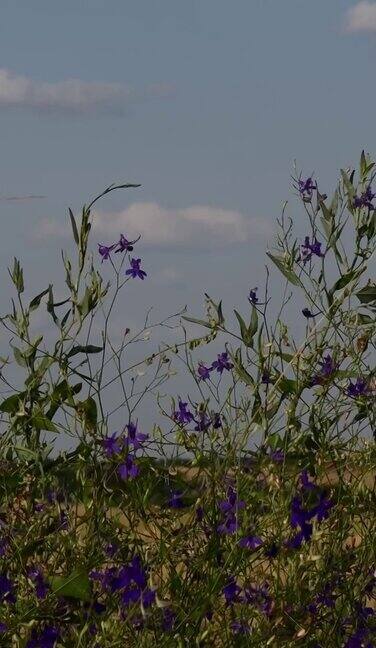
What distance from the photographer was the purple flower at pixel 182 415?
3357mm

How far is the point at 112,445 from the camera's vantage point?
296 cm

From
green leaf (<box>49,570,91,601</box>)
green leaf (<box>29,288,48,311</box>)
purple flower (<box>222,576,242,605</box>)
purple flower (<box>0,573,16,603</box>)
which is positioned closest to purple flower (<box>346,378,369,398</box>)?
purple flower (<box>222,576,242,605</box>)

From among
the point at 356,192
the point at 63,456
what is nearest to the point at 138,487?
the point at 63,456

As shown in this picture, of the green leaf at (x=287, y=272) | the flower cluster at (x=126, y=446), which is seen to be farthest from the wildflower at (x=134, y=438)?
the green leaf at (x=287, y=272)

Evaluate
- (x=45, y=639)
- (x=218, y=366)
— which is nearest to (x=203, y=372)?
(x=218, y=366)

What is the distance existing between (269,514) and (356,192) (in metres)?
1.11

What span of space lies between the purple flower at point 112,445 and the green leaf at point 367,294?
39.2 inches

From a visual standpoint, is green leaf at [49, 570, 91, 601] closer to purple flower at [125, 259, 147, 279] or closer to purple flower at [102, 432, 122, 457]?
purple flower at [102, 432, 122, 457]

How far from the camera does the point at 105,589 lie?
278 cm

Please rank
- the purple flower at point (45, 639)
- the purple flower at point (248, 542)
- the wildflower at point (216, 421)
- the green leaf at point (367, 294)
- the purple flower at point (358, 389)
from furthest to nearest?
the green leaf at point (367, 294) < the purple flower at point (358, 389) < the wildflower at point (216, 421) < the purple flower at point (248, 542) < the purple flower at point (45, 639)

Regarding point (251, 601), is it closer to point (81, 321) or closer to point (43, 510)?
point (43, 510)

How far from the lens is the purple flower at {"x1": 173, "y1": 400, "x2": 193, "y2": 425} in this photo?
11.0 ft

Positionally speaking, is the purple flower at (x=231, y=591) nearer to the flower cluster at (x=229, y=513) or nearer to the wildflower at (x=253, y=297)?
the flower cluster at (x=229, y=513)

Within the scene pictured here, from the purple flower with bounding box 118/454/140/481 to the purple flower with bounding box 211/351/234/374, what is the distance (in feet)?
2.23
